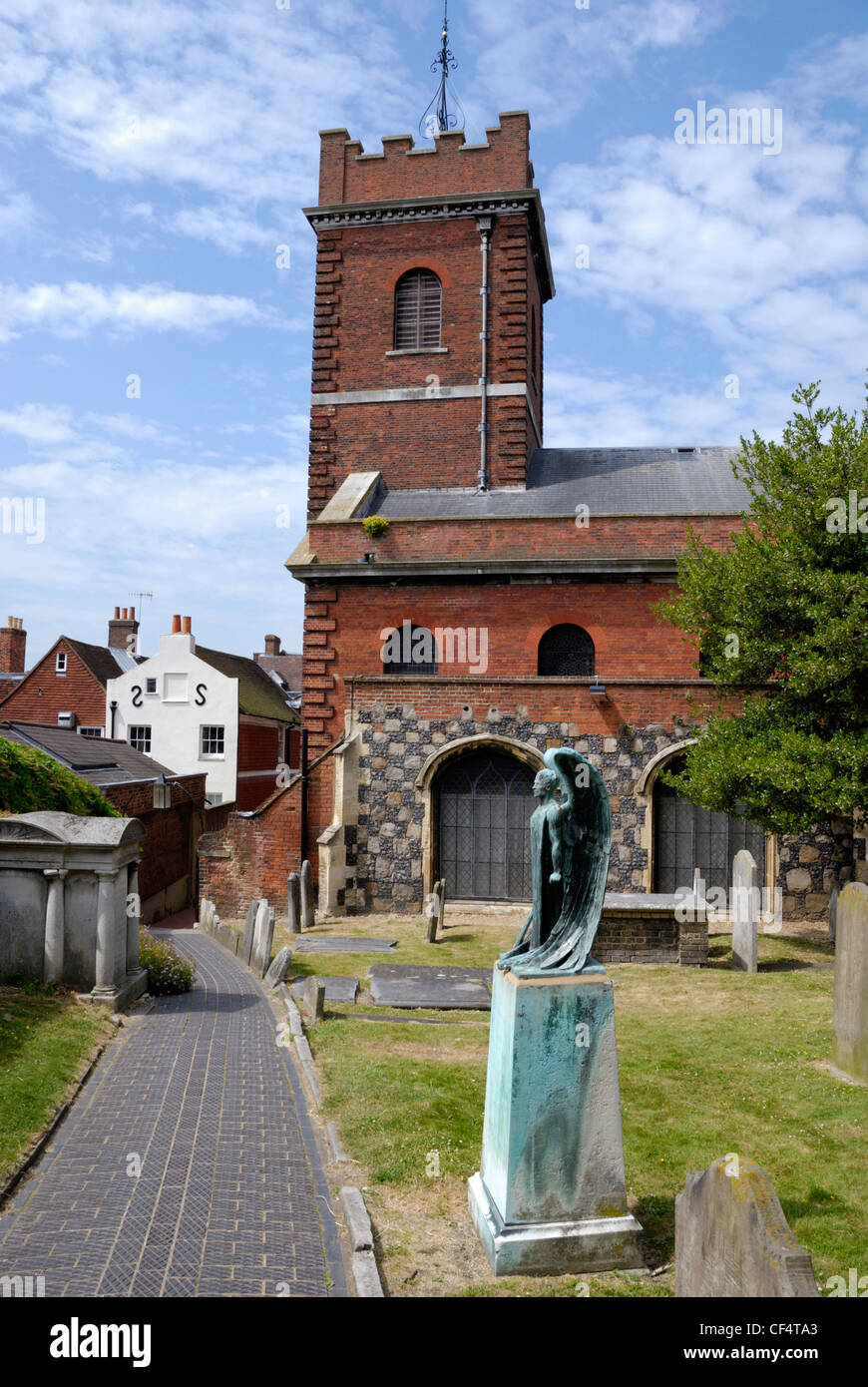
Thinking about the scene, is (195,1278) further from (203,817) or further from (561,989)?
(203,817)

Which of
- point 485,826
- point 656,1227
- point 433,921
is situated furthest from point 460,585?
point 656,1227

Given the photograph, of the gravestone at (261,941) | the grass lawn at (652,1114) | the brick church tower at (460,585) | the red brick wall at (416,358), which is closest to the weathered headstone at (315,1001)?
the grass lawn at (652,1114)

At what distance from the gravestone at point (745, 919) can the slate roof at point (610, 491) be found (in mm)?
9680

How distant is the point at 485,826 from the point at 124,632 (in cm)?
2903

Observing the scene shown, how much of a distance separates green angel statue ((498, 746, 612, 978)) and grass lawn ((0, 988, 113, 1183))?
12.9 ft

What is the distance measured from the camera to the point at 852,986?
30.1ft

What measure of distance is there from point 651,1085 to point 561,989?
12.1 feet

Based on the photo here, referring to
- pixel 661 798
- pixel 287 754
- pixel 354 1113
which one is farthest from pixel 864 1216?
pixel 287 754

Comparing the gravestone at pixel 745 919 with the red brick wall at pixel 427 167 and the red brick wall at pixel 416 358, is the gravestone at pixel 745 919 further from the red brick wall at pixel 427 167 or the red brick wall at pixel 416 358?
the red brick wall at pixel 427 167

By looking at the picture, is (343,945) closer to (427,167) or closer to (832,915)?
(832,915)

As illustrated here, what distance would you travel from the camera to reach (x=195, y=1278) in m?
5.09

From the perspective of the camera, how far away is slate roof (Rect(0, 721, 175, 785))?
20.8 meters

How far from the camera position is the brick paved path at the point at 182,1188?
5164mm

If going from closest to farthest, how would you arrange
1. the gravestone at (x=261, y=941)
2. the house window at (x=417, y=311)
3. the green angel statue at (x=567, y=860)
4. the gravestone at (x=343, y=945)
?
the green angel statue at (x=567, y=860)
the gravestone at (x=261, y=941)
the gravestone at (x=343, y=945)
the house window at (x=417, y=311)
